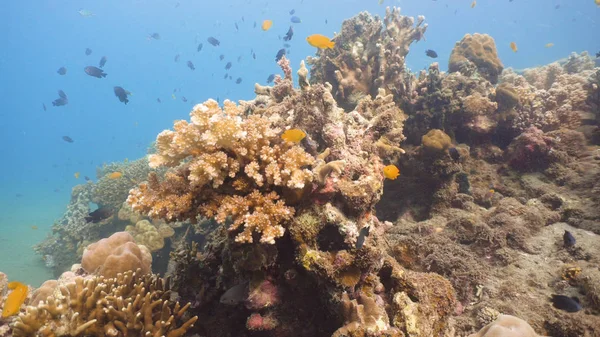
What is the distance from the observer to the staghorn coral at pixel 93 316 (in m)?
2.86

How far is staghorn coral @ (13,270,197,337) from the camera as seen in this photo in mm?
2859

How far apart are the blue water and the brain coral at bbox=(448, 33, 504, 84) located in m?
117

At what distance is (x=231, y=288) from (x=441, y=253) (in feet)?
11.2

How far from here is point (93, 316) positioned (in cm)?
301

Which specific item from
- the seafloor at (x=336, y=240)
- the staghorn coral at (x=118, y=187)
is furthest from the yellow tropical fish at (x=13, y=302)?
Result: the staghorn coral at (x=118, y=187)

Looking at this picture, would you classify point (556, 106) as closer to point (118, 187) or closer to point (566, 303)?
point (566, 303)

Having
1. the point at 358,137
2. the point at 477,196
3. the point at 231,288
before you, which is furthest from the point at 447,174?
the point at 231,288

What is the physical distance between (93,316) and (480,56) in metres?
13.6

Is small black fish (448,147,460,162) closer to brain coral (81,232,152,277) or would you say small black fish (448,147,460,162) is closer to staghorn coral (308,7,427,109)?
staghorn coral (308,7,427,109)

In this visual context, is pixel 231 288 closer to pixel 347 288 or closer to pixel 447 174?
pixel 347 288

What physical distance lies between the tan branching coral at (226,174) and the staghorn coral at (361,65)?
580 cm

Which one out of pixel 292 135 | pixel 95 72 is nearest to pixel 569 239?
pixel 292 135

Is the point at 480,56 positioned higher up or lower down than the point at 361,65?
higher up

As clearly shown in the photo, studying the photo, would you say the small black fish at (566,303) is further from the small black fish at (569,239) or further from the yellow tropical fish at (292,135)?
the yellow tropical fish at (292,135)
